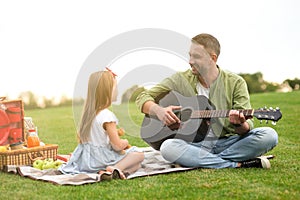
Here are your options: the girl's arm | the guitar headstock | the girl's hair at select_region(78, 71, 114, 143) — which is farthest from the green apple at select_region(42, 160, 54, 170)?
the guitar headstock

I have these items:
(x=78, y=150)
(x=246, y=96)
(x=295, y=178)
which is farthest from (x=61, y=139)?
(x=295, y=178)

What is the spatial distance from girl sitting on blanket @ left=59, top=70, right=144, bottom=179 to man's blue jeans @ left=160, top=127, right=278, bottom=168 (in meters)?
0.30

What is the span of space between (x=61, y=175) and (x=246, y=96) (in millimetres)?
1612

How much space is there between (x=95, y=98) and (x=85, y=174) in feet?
2.01

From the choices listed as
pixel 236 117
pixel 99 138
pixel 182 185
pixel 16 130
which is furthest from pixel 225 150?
pixel 16 130

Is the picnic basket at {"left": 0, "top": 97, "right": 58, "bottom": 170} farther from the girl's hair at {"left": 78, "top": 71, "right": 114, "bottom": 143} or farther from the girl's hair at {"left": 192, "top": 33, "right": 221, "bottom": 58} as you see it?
the girl's hair at {"left": 192, "top": 33, "right": 221, "bottom": 58}

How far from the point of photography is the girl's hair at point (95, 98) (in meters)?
4.12

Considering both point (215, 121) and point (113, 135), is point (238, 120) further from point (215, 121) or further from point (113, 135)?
point (113, 135)

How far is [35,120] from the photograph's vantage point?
1059 centimetres

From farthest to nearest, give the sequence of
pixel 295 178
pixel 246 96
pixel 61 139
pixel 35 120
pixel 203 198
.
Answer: pixel 35 120 → pixel 61 139 → pixel 246 96 → pixel 295 178 → pixel 203 198

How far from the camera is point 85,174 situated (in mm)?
3918

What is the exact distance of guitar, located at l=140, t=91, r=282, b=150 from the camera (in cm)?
426

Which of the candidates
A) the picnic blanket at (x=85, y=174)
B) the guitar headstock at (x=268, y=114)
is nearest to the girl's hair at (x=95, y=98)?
the picnic blanket at (x=85, y=174)

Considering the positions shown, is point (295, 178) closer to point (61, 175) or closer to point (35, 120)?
point (61, 175)
